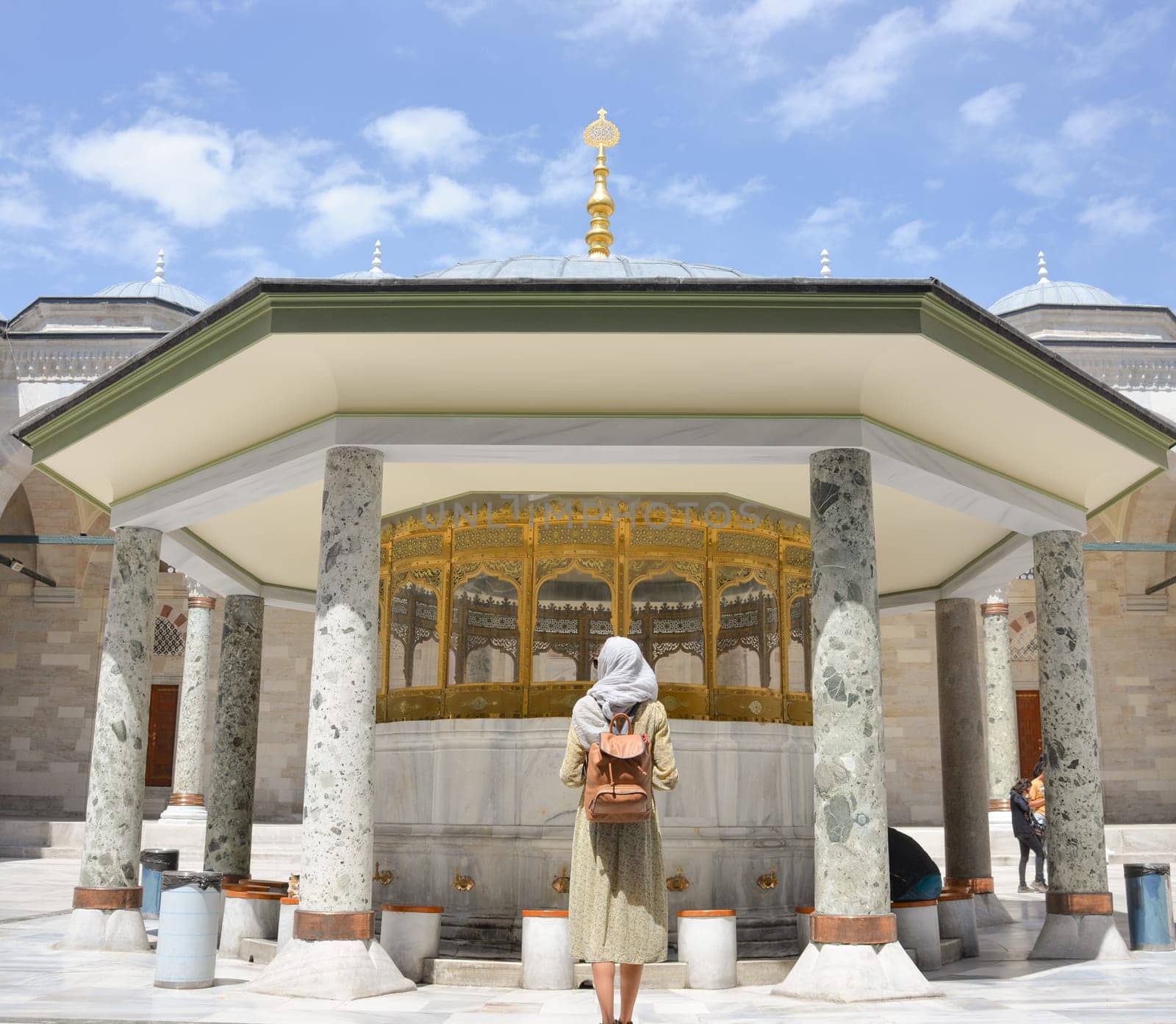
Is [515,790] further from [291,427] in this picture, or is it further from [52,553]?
[52,553]

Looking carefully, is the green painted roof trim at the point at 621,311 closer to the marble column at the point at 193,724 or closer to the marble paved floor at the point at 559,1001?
the marble paved floor at the point at 559,1001

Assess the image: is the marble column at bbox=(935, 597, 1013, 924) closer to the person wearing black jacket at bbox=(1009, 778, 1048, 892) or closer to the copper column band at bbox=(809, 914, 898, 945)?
the person wearing black jacket at bbox=(1009, 778, 1048, 892)

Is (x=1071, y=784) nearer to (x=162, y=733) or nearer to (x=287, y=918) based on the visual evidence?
(x=287, y=918)

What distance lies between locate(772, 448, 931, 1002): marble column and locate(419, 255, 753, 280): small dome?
3.30 m

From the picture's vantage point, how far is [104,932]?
8.95 m

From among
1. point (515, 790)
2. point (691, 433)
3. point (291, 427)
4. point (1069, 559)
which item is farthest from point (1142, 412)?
point (291, 427)

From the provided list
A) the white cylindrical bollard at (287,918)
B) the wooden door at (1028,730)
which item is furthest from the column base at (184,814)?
the wooden door at (1028,730)

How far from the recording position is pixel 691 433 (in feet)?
24.8

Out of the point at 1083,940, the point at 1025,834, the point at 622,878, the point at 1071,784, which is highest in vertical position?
the point at 1071,784

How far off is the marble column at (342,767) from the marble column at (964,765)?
680 cm

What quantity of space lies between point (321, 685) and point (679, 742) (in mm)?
2730

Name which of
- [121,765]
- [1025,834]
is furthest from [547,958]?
[1025,834]

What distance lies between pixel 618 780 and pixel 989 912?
8.14 meters

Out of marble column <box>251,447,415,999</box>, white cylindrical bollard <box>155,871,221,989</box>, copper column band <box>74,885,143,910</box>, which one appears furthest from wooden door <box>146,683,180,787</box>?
marble column <box>251,447,415,999</box>
